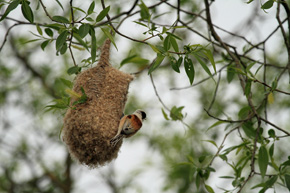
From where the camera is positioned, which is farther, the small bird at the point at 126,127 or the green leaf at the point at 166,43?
the small bird at the point at 126,127

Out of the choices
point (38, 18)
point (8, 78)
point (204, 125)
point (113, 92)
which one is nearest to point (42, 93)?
point (8, 78)

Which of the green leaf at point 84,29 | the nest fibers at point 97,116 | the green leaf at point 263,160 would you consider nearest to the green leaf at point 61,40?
the green leaf at point 84,29

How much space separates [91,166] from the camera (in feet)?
8.84

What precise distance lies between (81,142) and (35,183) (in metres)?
5.43

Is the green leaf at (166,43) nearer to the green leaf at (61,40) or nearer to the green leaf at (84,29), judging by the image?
the green leaf at (84,29)

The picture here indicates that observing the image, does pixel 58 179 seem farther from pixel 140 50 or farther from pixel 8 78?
pixel 140 50

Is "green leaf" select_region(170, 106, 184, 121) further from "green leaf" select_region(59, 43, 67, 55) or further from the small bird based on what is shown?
"green leaf" select_region(59, 43, 67, 55)

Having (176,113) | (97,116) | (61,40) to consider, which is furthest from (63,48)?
(176,113)

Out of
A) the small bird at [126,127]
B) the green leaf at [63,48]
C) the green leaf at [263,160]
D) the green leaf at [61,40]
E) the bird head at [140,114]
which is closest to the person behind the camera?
the green leaf at [61,40]

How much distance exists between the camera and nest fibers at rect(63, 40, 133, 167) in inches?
99.4

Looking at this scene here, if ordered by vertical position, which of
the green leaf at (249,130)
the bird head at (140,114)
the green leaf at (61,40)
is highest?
the green leaf at (249,130)

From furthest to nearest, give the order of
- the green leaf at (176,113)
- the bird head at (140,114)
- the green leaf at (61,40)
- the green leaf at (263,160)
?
the green leaf at (176,113)
the bird head at (140,114)
the green leaf at (263,160)
the green leaf at (61,40)

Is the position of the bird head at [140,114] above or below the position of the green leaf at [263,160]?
below

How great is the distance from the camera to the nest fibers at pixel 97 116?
2525mm
